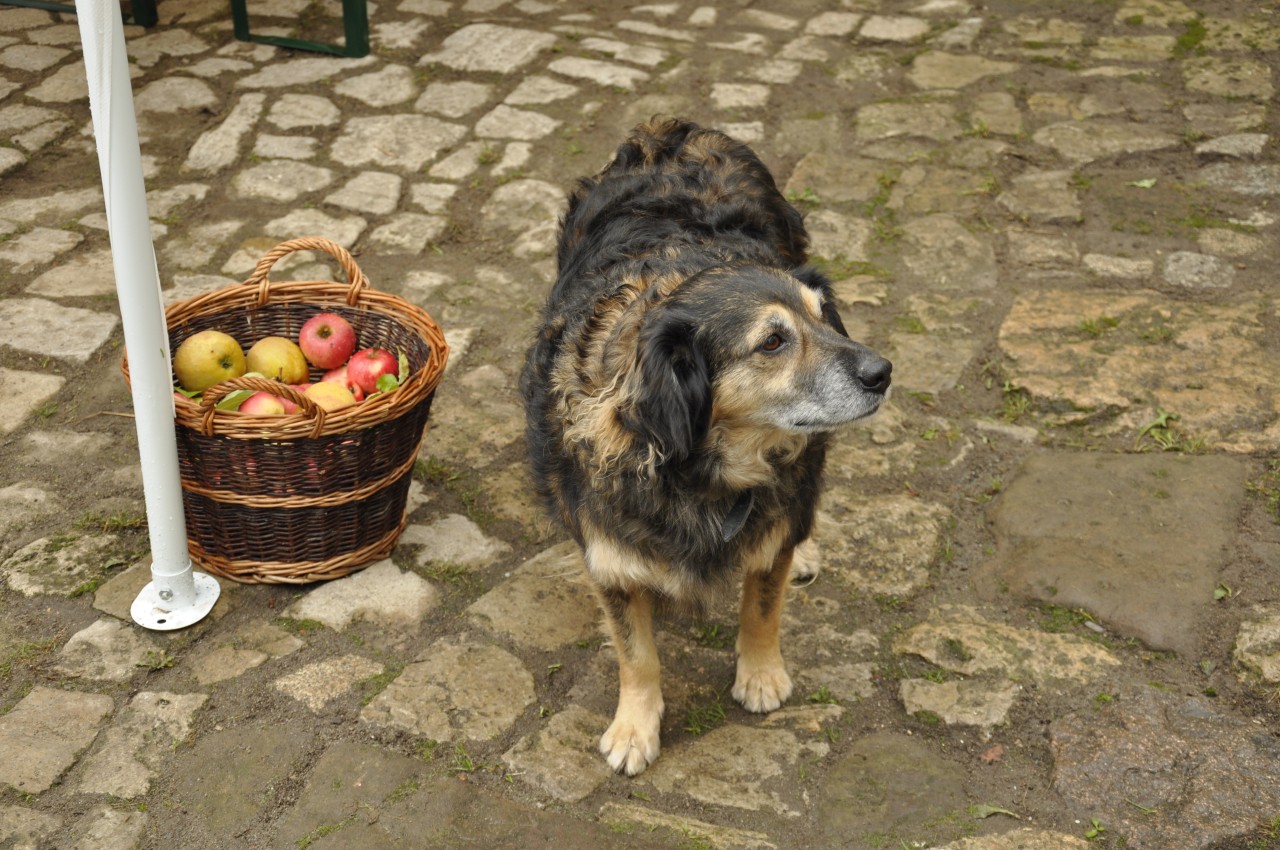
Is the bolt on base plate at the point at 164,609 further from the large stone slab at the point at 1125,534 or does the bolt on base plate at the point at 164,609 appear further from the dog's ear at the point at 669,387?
the large stone slab at the point at 1125,534

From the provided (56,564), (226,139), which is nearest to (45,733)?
(56,564)

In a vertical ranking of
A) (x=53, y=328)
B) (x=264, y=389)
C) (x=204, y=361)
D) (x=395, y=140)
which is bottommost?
(x=53, y=328)

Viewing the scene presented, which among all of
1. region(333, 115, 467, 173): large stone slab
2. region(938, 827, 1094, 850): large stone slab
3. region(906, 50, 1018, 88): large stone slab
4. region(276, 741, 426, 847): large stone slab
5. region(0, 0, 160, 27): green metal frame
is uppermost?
region(906, 50, 1018, 88): large stone slab

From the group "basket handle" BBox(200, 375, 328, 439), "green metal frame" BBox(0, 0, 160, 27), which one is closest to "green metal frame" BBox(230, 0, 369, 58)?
"green metal frame" BBox(0, 0, 160, 27)

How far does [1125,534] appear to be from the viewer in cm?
370

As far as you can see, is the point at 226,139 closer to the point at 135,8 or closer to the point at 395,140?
the point at 395,140

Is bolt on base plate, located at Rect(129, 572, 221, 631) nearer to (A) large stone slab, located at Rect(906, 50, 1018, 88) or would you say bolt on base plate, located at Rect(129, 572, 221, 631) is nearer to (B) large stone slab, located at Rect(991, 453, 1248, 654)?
(B) large stone slab, located at Rect(991, 453, 1248, 654)

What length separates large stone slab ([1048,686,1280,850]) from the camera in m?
2.76

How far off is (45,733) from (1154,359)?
3.98 metres

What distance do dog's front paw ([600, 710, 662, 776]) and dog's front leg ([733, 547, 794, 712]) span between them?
12.1 inches

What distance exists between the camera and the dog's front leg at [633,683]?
10.2ft

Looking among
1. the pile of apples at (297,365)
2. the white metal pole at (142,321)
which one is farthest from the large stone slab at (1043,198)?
the white metal pole at (142,321)

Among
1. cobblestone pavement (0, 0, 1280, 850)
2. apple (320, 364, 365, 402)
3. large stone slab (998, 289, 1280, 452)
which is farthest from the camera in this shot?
large stone slab (998, 289, 1280, 452)

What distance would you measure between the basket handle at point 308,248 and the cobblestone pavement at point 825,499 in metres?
0.70
